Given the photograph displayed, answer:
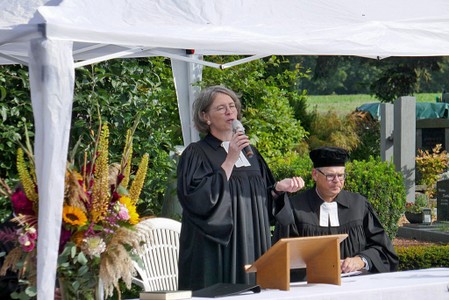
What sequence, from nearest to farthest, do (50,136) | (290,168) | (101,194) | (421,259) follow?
(50,136), (101,194), (421,259), (290,168)

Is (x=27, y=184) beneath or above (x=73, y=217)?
above

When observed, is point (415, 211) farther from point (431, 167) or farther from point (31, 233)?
point (31, 233)

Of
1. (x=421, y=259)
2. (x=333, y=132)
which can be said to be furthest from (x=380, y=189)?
(x=333, y=132)

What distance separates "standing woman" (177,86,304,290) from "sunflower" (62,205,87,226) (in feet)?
3.09

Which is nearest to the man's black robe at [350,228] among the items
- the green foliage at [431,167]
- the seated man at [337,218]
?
the seated man at [337,218]

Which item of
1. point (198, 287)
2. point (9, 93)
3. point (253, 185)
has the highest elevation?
point (9, 93)

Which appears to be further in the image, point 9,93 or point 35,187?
point 9,93

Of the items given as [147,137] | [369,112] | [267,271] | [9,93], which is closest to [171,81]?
[147,137]

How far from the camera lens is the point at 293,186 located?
5.07 metres

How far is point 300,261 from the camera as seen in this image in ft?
16.1

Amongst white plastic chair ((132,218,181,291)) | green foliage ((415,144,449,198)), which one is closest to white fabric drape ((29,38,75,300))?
white plastic chair ((132,218,181,291))

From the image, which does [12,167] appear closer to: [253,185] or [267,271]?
[253,185]

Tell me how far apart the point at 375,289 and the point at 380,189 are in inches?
233

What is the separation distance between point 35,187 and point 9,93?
4.15 metres
